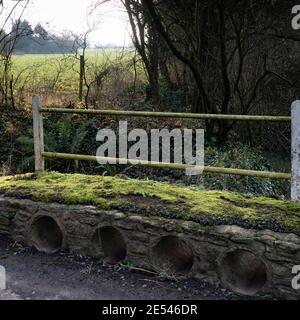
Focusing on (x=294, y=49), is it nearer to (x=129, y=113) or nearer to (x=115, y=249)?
(x=129, y=113)

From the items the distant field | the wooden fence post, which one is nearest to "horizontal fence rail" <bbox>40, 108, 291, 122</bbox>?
the wooden fence post

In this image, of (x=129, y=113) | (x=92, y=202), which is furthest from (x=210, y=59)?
(x=92, y=202)

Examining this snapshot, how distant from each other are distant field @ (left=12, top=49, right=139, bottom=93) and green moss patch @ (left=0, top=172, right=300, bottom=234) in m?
7.11

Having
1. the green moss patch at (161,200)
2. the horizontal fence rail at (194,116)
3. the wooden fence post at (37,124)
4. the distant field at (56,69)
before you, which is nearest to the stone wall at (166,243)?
the green moss patch at (161,200)

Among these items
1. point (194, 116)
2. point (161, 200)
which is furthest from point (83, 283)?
point (194, 116)

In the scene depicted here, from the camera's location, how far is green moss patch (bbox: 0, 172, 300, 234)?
4516 mm

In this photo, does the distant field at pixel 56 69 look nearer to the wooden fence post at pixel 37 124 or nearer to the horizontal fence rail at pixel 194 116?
the wooden fence post at pixel 37 124

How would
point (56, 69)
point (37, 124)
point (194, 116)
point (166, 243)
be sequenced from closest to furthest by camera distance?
point (166, 243) < point (194, 116) < point (37, 124) < point (56, 69)

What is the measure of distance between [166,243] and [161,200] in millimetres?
478

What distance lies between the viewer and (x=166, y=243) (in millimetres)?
4922

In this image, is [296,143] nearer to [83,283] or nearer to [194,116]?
[194,116]

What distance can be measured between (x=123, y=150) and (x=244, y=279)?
575 centimetres

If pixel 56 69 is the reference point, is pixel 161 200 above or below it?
below

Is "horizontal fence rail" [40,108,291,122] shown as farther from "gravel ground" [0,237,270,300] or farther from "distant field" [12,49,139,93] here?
"distant field" [12,49,139,93]
